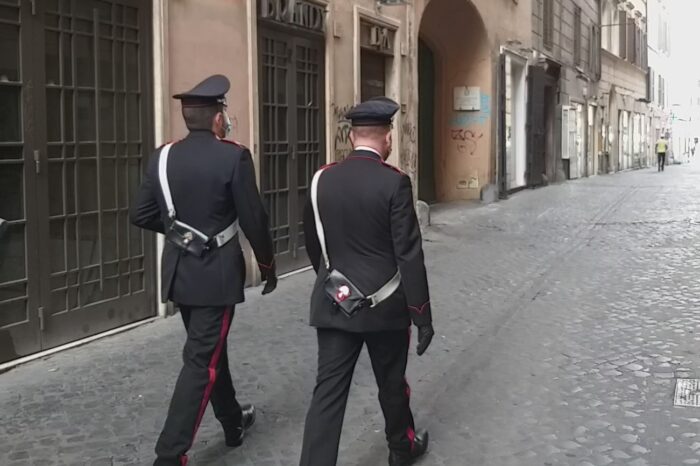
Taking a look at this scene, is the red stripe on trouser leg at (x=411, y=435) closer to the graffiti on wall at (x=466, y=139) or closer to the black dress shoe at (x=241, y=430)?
the black dress shoe at (x=241, y=430)

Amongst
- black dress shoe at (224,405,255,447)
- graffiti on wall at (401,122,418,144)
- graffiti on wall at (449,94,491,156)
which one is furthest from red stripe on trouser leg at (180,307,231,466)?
graffiti on wall at (449,94,491,156)

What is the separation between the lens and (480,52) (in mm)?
21141

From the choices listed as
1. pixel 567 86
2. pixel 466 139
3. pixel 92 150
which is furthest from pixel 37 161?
pixel 567 86

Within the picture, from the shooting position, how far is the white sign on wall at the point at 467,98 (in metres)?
21.3

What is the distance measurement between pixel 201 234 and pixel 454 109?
58.8ft

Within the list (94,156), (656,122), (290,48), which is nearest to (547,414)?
(94,156)

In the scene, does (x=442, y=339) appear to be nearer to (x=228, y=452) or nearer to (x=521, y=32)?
(x=228, y=452)

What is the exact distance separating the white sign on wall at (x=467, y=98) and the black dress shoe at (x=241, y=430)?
17.0 meters

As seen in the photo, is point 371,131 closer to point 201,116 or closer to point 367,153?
point 367,153

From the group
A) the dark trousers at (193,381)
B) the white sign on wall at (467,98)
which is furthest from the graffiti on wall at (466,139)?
the dark trousers at (193,381)

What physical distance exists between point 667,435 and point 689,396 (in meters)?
0.87

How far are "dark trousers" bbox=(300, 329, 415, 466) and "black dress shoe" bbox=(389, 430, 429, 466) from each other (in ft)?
1.06

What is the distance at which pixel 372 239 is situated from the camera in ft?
13.1

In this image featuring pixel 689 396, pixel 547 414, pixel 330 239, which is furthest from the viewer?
pixel 689 396
